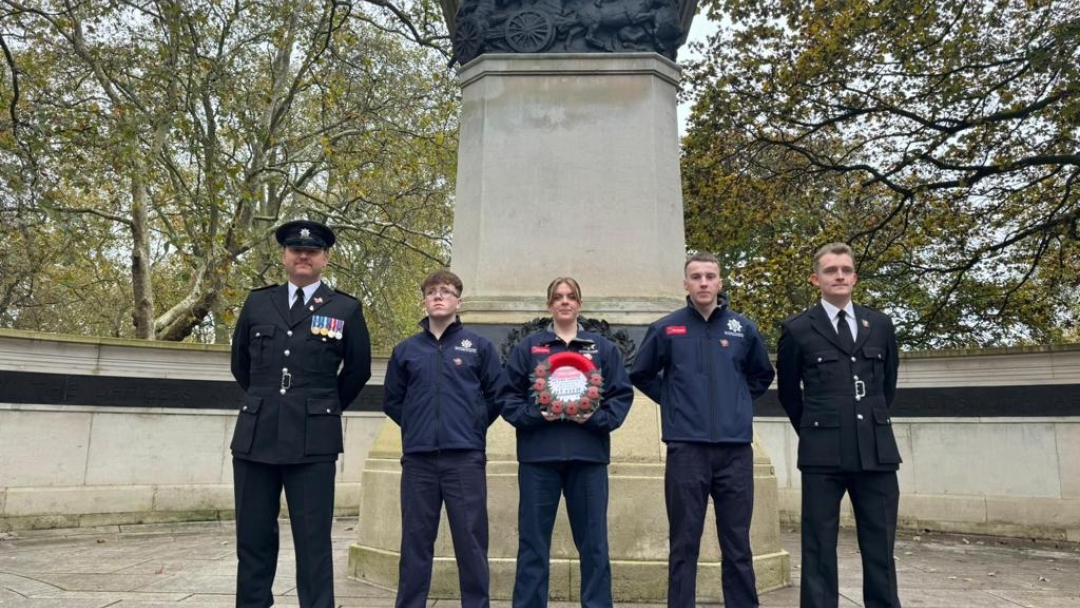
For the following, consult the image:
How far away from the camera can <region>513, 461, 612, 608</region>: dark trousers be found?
3.82 meters

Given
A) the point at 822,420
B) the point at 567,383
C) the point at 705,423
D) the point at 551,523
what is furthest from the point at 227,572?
the point at 822,420

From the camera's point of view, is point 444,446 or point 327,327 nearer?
point 444,446

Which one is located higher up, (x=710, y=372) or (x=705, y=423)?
(x=710, y=372)

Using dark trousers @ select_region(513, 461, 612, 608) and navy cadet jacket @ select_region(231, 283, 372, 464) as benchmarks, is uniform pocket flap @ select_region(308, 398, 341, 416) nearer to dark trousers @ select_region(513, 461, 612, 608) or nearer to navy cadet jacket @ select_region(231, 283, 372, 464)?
navy cadet jacket @ select_region(231, 283, 372, 464)

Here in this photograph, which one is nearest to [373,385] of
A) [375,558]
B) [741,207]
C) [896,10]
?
Result: [375,558]

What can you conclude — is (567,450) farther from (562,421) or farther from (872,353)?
(872,353)

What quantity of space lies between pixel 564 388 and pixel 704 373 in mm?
716

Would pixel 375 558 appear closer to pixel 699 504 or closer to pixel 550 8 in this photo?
pixel 699 504

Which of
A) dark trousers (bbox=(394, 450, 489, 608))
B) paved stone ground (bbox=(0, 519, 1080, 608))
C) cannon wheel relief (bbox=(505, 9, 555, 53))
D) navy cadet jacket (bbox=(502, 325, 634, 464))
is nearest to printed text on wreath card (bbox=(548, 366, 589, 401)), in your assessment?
navy cadet jacket (bbox=(502, 325, 634, 464))

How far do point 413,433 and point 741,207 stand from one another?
10.9 meters

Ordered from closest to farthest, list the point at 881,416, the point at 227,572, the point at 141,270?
the point at 881,416
the point at 227,572
the point at 141,270

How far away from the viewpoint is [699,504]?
3887mm

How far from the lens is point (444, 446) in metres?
3.89

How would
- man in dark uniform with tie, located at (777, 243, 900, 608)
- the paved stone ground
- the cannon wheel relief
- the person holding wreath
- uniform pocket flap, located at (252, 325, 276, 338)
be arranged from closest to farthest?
man in dark uniform with tie, located at (777, 243, 900, 608) → the person holding wreath → uniform pocket flap, located at (252, 325, 276, 338) → the paved stone ground → the cannon wheel relief
